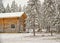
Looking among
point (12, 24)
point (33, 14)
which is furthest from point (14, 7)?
point (33, 14)

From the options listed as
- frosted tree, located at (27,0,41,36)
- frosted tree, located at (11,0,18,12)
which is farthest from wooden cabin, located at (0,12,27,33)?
frosted tree, located at (27,0,41,36)

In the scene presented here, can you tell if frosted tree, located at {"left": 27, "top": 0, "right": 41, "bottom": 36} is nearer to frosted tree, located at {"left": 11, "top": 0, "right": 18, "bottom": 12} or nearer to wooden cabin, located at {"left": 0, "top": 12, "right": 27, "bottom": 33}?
wooden cabin, located at {"left": 0, "top": 12, "right": 27, "bottom": 33}

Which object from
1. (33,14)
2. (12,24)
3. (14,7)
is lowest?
(12,24)

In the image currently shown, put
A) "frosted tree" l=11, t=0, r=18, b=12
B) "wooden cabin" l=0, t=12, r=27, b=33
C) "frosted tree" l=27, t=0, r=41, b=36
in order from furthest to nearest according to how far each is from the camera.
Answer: "frosted tree" l=27, t=0, r=41, b=36
"wooden cabin" l=0, t=12, r=27, b=33
"frosted tree" l=11, t=0, r=18, b=12

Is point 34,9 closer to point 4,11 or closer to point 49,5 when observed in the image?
point 49,5

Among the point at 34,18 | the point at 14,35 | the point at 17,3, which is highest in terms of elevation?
the point at 17,3

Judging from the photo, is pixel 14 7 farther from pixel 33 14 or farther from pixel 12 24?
pixel 33 14

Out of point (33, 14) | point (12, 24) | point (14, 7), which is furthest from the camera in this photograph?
point (33, 14)

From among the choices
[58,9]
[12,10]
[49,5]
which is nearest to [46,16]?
[49,5]

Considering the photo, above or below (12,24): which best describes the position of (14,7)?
above

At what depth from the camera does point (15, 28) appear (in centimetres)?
617

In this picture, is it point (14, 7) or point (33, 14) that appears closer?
point (14, 7)

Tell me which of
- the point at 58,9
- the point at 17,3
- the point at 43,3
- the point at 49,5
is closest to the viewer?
the point at 17,3

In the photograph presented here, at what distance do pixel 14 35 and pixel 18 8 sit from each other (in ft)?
3.92
